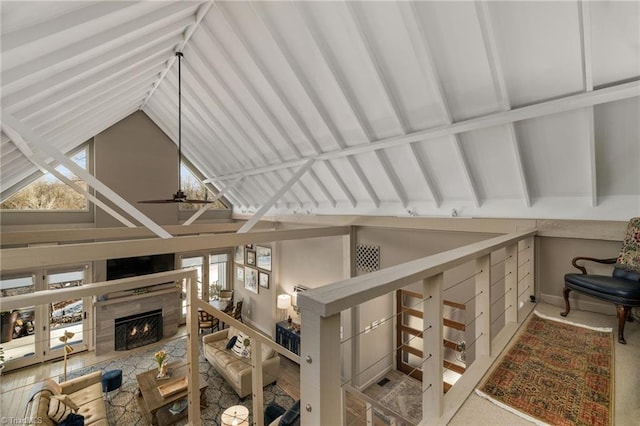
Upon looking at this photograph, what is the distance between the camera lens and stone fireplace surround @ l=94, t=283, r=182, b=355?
7262 millimetres

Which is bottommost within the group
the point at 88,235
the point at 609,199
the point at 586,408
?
the point at 586,408

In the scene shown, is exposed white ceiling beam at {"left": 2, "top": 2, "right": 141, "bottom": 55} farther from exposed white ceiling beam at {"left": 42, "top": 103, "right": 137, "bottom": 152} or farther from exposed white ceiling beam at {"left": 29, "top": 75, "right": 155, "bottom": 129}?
exposed white ceiling beam at {"left": 42, "top": 103, "right": 137, "bottom": 152}

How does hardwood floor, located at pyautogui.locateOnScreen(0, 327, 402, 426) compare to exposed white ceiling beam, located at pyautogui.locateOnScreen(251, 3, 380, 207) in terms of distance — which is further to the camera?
hardwood floor, located at pyautogui.locateOnScreen(0, 327, 402, 426)

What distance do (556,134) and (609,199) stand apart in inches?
38.6

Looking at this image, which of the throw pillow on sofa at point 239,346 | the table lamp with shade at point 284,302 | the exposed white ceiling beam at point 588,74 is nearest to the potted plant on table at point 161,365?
the throw pillow on sofa at point 239,346

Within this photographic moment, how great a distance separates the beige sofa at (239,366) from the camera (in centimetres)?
557

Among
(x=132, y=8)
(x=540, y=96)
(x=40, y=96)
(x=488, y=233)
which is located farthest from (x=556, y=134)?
(x=40, y=96)

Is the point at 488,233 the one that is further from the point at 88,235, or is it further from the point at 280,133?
the point at 88,235

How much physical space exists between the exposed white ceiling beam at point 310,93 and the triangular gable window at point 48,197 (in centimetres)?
566

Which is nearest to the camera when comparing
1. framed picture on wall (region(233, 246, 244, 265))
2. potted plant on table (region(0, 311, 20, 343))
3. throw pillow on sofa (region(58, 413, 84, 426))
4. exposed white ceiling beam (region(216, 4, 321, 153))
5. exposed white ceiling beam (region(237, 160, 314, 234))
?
exposed white ceiling beam (region(216, 4, 321, 153))

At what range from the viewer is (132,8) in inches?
97.4

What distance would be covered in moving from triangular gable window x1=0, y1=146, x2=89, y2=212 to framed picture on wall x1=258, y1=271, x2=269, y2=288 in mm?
4815

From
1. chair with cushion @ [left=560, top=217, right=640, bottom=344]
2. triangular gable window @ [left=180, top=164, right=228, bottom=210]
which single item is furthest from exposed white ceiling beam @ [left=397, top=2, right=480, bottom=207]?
triangular gable window @ [left=180, top=164, right=228, bottom=210]

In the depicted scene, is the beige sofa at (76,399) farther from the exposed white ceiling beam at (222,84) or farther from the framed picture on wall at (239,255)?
the exposed white ceiling beam at (222,84)
